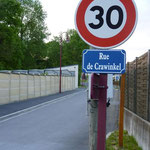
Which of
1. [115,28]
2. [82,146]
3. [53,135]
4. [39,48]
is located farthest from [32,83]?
[39,48]

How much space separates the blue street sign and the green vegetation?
145 ft

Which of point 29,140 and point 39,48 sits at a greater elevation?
point 39,48

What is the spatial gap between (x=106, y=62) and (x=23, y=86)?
948 inches

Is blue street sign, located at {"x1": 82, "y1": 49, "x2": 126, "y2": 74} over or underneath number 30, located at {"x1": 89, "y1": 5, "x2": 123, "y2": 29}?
underneath

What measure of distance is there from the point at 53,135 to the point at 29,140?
3.68 feet

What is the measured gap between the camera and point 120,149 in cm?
766

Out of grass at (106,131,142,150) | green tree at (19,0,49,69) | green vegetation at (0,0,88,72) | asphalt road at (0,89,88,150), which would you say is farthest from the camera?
green tree at (19,0,49,69)

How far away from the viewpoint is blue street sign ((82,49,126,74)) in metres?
3.06

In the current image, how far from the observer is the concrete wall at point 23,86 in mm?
22312

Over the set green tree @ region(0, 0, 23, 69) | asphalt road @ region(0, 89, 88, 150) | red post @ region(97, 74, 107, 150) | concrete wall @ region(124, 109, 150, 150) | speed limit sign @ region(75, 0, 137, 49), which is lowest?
asphalt road @ region(0, 89, 88, 150)

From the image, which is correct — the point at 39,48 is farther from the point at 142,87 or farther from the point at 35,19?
the point at 142,87

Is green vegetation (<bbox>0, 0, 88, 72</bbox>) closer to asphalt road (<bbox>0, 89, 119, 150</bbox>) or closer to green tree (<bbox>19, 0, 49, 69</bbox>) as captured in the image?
green tree (<bbox>19, 0, 49, 69</bbox>)

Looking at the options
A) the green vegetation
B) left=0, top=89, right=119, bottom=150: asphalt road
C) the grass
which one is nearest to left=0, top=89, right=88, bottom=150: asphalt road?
left=0, top=89, right=119, bottom=150: asphalt road

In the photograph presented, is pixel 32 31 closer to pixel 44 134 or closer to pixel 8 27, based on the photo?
pixel 8 27
